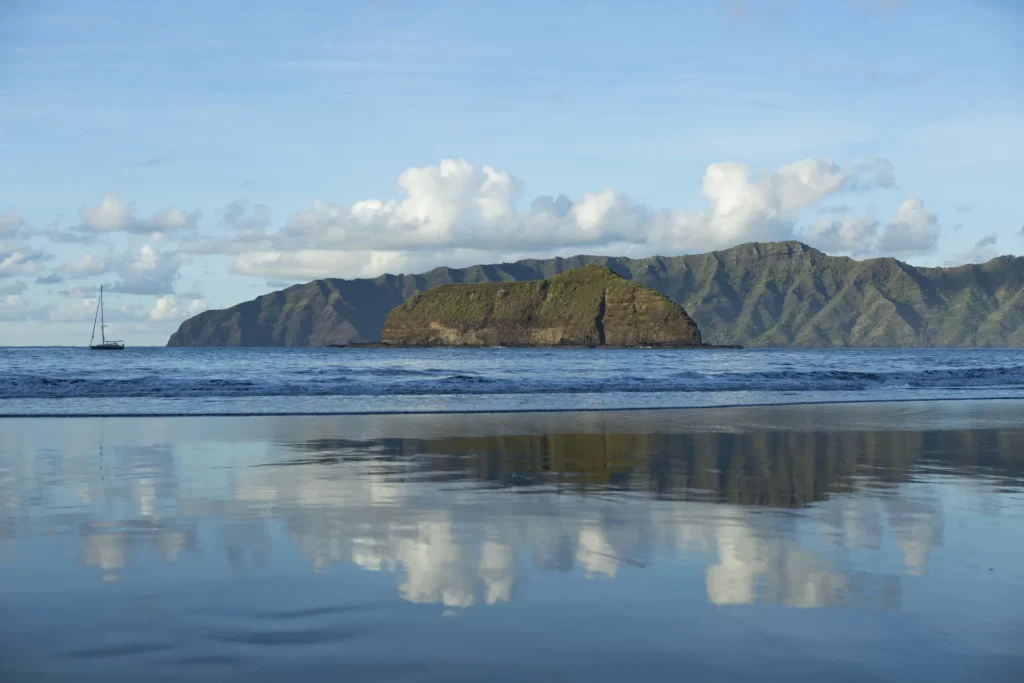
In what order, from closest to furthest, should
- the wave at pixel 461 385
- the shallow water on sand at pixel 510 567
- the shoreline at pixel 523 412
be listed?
the shallow water on sand at pixel 510 567 < the shoreline at pixel 523 412 < the wave at pixel 461 385

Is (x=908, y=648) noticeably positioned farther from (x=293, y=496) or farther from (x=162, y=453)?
(x=162, y=453)

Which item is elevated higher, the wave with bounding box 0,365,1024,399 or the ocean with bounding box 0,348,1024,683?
the wave with bounding box 0,365,1024,399

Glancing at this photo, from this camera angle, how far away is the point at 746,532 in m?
8.53

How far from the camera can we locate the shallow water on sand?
200 inches

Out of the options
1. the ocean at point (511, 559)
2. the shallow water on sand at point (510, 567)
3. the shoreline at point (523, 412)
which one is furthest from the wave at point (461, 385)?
the shallow water on sand at point (510, 567)

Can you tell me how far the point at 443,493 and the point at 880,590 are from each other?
19.0 feet

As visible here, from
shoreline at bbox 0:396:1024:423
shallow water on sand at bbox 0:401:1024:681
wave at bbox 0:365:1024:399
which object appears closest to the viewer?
shallow water on sand at bbox 0:401:1024:681

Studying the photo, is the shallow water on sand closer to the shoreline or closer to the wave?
the shoreline

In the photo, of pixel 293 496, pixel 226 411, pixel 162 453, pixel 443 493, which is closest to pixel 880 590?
pixel 443 493

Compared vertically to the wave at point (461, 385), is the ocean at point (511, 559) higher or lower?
lower

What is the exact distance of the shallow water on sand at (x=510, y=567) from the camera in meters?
5.07

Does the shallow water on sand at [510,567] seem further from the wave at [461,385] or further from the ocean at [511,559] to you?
the wave at [461,385]

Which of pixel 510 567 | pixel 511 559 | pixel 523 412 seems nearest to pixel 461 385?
pixel 523 412

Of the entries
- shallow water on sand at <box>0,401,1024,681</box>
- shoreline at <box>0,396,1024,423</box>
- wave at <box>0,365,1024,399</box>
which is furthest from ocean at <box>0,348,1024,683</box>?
wave at <box>0,365,1024,399</box>
